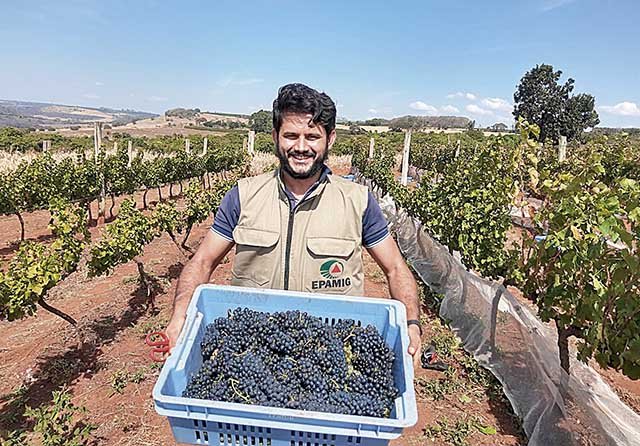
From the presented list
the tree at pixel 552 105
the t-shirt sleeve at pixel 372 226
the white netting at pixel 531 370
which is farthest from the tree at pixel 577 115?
the t-shirt sleeve at pixel 372 226

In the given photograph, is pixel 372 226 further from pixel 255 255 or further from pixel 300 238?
pixel 255 255

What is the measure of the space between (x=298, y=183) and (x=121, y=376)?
158 inches

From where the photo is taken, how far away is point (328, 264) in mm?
2588

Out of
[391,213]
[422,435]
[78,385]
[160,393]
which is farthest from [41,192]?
[160,393]

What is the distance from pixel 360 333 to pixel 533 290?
3562mm

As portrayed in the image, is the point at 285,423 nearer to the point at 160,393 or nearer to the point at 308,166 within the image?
the point at 160,393

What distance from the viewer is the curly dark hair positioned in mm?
2441

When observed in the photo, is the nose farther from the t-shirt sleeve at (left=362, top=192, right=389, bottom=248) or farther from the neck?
the t-shirt sleeve at (left=362, top=192, right=389, bottom=248)

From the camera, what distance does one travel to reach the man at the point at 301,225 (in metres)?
2.50

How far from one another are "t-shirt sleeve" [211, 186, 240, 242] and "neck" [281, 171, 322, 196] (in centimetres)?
29

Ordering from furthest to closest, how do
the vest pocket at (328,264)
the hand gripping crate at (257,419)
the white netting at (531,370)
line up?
the white netting at (531,370) → the vest pocket at (328,264) → the hand gripping crate at (257,419)

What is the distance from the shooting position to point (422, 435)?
4.54m

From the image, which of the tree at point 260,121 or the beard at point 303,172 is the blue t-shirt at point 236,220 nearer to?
the beard at point 303,172

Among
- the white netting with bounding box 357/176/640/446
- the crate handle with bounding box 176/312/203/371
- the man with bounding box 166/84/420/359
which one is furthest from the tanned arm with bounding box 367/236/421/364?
the white netting with bounding box 357/176/640/446
